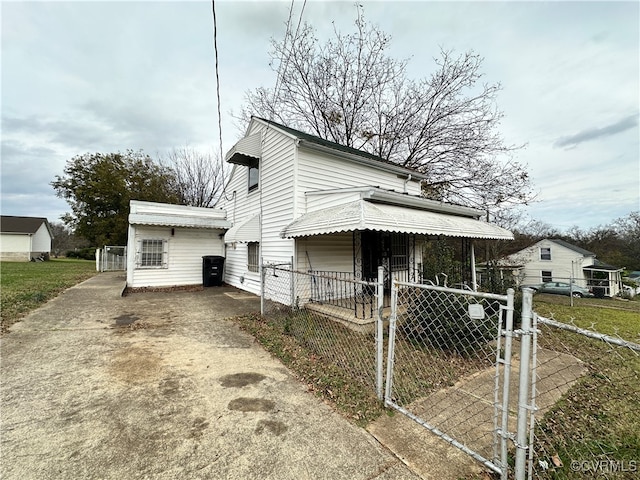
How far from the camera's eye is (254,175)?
11039 millimetres

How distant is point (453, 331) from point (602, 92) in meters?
12.1

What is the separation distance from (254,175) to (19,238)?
143 feet

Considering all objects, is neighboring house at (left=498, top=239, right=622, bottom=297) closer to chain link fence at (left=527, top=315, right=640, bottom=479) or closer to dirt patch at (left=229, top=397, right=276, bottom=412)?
chain link fence at (left=527, top=315, right=640, bottom=479)

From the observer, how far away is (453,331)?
5.17 metres

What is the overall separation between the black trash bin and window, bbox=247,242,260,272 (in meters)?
2.17

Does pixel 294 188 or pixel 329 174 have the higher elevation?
pixel 329 174

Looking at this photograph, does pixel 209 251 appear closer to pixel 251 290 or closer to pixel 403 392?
pixel 251 290

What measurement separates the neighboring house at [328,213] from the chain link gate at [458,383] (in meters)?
2.26

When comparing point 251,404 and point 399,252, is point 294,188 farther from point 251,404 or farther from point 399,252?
point 251,404

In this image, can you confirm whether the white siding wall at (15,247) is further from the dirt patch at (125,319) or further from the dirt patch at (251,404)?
the dirt patch at (251,404)

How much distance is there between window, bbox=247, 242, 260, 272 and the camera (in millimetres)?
10719

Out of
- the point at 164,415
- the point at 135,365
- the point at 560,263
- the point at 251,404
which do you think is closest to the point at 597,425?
the point at 251,404

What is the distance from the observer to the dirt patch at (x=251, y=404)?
315cm

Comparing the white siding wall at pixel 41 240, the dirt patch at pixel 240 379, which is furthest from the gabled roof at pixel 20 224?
the dirt patch at pixel 240 379
